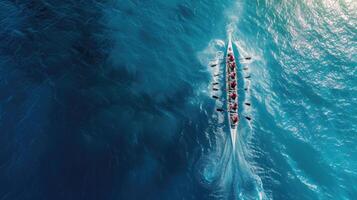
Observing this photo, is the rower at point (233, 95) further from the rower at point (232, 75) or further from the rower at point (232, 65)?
the rower at point (232, 65)

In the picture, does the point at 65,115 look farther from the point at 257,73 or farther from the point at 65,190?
the point at 257,73

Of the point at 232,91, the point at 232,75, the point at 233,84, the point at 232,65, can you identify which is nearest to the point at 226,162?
the point at 232,91

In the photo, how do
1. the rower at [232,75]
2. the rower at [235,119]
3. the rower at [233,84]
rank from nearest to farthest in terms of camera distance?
the rower at [235,119], the rower at [233,84], the rower at [232,75]

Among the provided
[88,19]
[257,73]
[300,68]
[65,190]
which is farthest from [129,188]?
[300,68]

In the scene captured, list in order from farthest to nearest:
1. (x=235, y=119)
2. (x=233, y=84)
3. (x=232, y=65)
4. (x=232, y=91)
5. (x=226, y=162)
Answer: (x=232, y=65), (x=233, y=84), (x=232, y=91), (x=235, y=119), (x=226, y=162)

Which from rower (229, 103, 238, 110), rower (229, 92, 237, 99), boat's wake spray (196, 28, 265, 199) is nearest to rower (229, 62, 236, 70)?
boat's wake spray (196, 28, 265, 199)

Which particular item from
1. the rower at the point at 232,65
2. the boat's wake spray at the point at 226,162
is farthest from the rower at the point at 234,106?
the rower at the point at 232,65

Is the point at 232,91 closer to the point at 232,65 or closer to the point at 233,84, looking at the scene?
the point at 233,84

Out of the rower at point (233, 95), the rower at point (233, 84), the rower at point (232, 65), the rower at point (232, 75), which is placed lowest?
the rower at point (233, 95)
